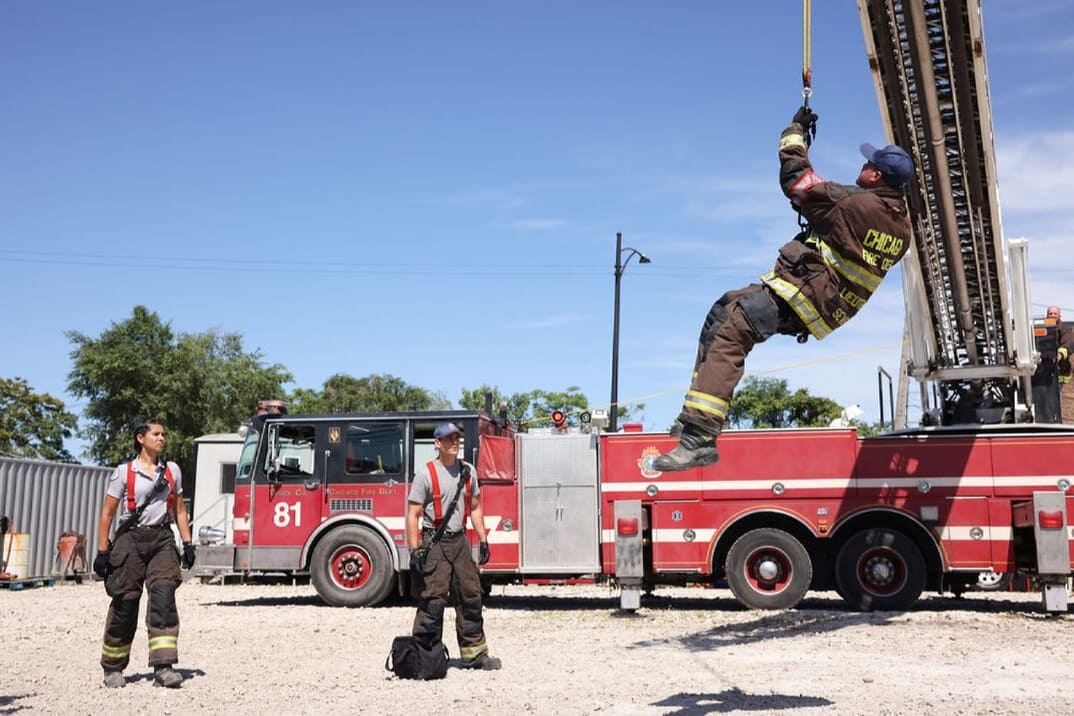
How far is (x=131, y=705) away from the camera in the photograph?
6.99 metres

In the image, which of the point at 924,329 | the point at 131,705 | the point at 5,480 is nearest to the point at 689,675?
the point at 131,705

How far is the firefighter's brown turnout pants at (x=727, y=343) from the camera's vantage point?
5684 millimetres

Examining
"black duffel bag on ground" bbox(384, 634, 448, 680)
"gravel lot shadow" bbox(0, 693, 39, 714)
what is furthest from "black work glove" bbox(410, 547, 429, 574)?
"gravel lot shadow" bbox(0, 693, 39, 714)

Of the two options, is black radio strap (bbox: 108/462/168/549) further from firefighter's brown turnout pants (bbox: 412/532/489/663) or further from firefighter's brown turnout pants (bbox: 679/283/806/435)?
firefighter's brown turnout pants (bbox: 679/283/806/435)

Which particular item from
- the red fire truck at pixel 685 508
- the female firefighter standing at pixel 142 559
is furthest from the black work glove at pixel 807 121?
the red fire truck at pixel 685 508

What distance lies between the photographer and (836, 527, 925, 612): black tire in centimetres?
1230

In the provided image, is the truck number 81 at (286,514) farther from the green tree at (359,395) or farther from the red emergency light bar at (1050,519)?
the green tree at (359,395)

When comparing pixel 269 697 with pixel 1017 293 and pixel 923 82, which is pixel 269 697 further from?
pixel 1017 293

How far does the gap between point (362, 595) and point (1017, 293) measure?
29.5ft

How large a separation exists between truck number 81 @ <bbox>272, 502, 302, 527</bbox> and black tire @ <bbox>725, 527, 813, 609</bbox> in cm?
563

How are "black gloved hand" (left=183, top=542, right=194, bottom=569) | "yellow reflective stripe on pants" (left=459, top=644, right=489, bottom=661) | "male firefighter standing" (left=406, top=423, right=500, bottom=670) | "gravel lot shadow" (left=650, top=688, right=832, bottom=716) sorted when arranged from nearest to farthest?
"gravel lot shadow" (left=650, top=688, right=832, bottom=716)
"black gloved hand" (left=183, top=542, right=194, bottom=569)
"male firefighter standing" (left=406, top=423, right=500, bottom=670)
"yellow reflective stripe on pants" (left=459, top=644, right=489, bottom=661)

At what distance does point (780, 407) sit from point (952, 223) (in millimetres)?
35313

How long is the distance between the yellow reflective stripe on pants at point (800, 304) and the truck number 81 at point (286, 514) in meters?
9.62

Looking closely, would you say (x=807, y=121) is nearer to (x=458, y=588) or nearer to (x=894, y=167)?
(x=894, y=167)
